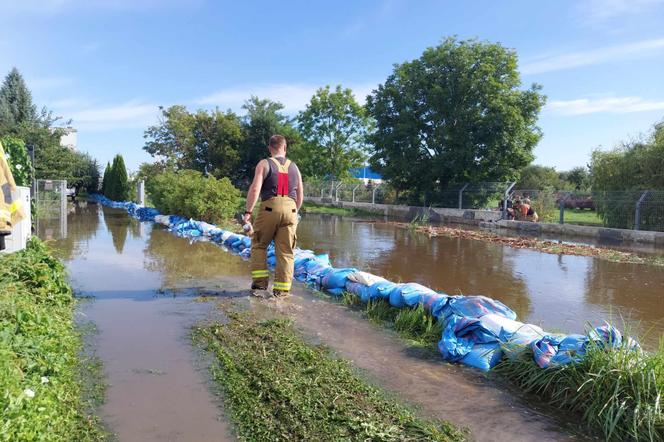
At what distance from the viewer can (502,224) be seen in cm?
2053

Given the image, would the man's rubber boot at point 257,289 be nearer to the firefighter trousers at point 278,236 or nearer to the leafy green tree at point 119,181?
the firefighter trousers at point 278,236

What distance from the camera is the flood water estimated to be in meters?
2.85

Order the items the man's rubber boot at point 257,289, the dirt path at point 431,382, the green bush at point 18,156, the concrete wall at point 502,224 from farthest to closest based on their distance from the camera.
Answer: the concrete wall at point 502,224, the green bush at point 18,156, the man's rubber boot at point 257,289, the dirt path at point 431,382

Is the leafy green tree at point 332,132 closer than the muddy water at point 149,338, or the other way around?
the muddy water at point 149,338

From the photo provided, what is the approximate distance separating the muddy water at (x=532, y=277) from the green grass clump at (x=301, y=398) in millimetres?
2664

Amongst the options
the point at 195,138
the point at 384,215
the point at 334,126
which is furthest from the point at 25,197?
the point at 334,126

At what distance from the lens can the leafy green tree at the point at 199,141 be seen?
34.4 m

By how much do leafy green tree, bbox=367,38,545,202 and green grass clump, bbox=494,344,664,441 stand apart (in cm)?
2227

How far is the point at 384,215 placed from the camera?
27.7 m

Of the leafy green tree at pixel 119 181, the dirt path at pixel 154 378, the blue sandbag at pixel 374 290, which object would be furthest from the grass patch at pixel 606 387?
the leafy green tree at pixel 119 181

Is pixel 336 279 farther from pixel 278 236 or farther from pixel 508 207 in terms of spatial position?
pixel 508 207

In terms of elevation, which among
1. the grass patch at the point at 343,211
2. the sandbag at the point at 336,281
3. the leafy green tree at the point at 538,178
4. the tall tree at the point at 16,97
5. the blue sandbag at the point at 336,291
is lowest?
the blue sandbag at the point at 336,291

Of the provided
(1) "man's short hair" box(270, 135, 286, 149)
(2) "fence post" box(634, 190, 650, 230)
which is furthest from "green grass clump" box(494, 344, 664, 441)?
(2) "fence post" box(634, 190, 650, 230)

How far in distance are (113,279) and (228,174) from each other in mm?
31210
